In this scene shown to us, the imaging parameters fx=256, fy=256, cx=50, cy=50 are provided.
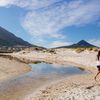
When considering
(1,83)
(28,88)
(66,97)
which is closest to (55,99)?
(66,97)

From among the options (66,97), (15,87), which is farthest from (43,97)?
(15,87)

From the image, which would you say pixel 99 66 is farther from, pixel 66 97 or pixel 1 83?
pixel 1 83

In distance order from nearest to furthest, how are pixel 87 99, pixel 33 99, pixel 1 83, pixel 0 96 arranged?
pixel 87 99 < pixel 33 99 < pixel 0 96 < pixel 1 83

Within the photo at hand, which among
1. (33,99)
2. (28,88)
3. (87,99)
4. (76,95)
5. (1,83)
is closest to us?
(87,99)

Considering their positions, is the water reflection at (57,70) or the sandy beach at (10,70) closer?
the sandy beach at (10,70)

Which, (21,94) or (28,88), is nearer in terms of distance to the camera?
(21,94)

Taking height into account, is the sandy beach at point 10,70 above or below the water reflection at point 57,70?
above

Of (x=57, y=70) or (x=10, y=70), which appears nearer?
(x=10, y=70)

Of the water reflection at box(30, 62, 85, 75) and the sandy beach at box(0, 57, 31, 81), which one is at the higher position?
the sandy beach at box(0, 57, 31, 81)

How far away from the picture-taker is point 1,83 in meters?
24.8

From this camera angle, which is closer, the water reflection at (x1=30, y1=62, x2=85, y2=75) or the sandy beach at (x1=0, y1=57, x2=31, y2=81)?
the sandy beach at (x1=0, y1=57, x2=31, y2=81)

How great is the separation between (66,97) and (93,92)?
1.79 metres

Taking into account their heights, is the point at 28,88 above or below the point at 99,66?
below

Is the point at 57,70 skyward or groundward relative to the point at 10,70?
groundward
